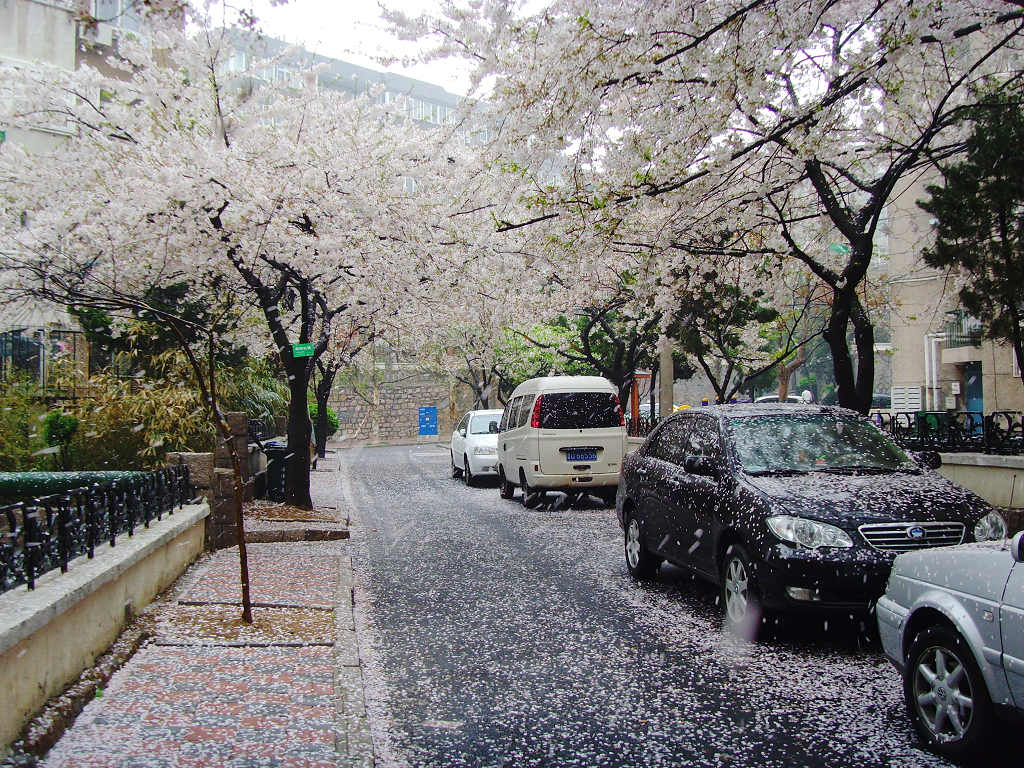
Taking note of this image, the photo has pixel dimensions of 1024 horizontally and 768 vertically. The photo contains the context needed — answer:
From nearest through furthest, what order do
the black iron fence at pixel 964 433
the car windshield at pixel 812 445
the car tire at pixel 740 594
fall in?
the car tire at pixel 740 594 → the car windshield at pixel 812 445 → the black iron fence at pixel 964 433

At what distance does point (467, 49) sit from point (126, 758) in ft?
28.6

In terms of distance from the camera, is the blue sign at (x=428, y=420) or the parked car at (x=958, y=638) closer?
the parked car at (x=958, y=638)

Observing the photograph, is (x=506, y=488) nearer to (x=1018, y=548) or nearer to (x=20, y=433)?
(x=20, y=433)

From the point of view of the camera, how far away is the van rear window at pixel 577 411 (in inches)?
599

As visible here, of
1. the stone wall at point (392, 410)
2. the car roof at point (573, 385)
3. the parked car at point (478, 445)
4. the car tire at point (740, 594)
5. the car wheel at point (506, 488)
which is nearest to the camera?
the car tire at point (740, 594)

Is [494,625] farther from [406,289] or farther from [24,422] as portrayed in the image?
[406,289]

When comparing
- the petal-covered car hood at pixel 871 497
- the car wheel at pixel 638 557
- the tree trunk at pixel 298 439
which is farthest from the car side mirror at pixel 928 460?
the tree trunk at pixel 298 439

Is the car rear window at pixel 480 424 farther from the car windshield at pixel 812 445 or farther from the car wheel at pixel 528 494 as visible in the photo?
the car windshield at pixel 812 445

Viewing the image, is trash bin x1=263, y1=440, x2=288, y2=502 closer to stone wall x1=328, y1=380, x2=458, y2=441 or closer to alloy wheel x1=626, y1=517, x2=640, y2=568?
alloy wheel x1=626, y1=517, x2=640, y2=568

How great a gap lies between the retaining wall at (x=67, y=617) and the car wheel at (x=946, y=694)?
4368mm

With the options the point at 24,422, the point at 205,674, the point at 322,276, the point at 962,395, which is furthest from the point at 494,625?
the point at 962,395

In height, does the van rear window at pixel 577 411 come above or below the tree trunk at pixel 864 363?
below

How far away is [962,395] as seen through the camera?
85.8ft

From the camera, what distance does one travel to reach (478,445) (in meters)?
20.5
